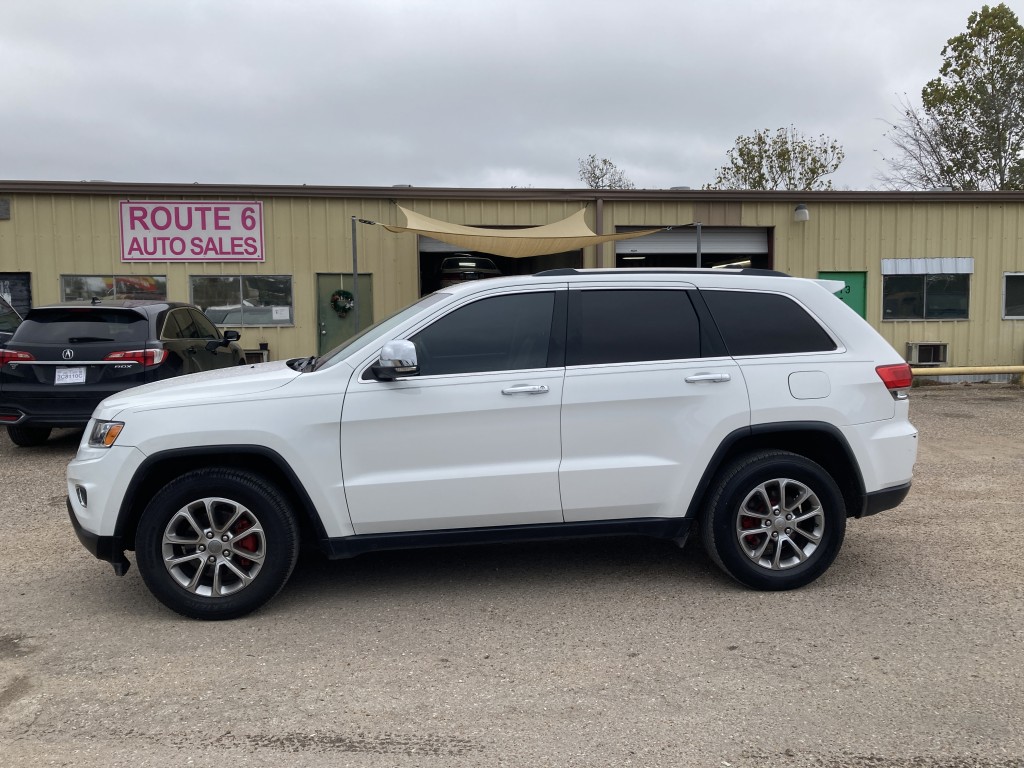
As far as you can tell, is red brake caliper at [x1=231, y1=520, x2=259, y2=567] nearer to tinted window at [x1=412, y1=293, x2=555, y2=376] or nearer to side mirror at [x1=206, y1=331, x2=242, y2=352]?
tinted window at [x1=412, y1=293, x2=555, y2=376]

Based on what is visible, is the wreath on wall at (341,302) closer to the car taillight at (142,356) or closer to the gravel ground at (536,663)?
the car taillight at (142,356)

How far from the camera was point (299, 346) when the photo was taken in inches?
575

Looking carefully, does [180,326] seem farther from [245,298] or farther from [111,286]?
[111,286]

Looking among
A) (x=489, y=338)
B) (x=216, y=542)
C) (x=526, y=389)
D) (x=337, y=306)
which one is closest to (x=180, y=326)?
(x=216, y=542)

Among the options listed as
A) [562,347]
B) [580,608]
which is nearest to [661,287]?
[562,347]

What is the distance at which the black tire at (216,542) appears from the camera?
3.98 m

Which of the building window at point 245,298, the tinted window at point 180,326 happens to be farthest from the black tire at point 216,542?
the building window at point 245,298

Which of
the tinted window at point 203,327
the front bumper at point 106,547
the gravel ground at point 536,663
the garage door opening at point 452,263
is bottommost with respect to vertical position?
the gravel ground at point 536,663

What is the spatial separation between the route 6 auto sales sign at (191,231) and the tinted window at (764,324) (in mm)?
11409

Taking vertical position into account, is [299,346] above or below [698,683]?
above

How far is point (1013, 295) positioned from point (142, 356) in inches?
627

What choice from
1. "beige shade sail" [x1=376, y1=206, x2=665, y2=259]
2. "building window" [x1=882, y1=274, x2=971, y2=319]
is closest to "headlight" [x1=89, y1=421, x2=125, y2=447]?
"beige shade sail" [x1=376, y1=206, x2=665, y2=259]

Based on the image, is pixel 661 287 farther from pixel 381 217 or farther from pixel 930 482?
pixel 381 217

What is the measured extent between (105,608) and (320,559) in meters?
1.22
